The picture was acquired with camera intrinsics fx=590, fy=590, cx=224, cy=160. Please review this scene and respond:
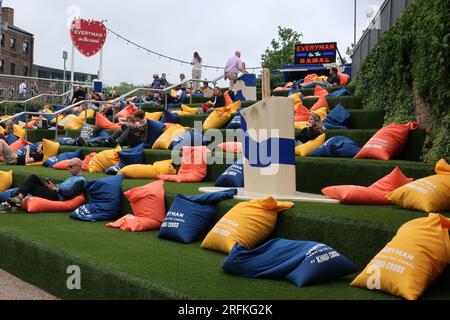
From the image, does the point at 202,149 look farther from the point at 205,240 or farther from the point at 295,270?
the point at 295,270

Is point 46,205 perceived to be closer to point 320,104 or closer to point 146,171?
point 146,171

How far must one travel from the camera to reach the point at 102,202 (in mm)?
6363

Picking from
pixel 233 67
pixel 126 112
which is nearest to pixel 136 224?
pixel 126 112

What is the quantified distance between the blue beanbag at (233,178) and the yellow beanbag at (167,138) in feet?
8.68

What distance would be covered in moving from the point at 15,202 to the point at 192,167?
2129 mm

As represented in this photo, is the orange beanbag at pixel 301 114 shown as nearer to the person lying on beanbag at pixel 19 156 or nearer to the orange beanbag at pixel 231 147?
the orange beanbag at pixel 231 147

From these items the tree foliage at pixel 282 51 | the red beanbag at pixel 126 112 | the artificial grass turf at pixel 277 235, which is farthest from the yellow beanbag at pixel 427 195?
the tree foliage at pixel 282 51

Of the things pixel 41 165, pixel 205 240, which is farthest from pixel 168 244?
pixel 41 165

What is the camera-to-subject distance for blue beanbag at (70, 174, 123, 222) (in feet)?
20.5

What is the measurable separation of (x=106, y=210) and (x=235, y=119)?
3.79 meters

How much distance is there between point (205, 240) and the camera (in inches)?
186

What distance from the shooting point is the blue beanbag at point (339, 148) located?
669 centimetres

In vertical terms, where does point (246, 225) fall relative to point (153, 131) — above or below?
below
